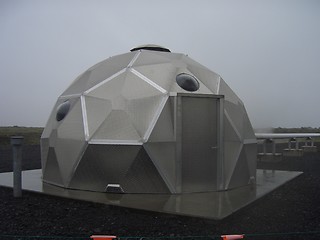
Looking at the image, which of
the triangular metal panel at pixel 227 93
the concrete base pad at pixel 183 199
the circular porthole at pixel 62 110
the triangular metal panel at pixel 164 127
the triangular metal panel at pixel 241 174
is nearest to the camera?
the concrete base pad at pixel 183 199

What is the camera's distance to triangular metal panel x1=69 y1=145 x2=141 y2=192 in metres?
8.07

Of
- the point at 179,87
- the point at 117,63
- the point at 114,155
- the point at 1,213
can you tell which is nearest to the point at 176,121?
the point at 179,87

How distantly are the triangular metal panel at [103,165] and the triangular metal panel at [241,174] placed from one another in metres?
3.21

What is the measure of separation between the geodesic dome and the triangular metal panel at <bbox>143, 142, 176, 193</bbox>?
0.03m

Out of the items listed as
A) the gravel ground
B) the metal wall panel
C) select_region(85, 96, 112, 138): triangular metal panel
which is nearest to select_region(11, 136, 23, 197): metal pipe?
the gravel ground

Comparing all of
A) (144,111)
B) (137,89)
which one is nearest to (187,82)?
(137,89)

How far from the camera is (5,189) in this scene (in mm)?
9273

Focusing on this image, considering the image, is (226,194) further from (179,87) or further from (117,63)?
(117,63)

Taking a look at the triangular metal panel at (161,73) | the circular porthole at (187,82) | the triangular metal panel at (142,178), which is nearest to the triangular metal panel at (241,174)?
the triangular metal panel at (142,178)

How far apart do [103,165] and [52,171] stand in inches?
93.6

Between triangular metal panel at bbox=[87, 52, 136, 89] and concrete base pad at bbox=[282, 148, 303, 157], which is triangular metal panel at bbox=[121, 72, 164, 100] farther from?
concrete base pad at bbox=[282, 148, 303, 157]

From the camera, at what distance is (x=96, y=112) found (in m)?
8.86

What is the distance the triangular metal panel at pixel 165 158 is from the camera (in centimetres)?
807

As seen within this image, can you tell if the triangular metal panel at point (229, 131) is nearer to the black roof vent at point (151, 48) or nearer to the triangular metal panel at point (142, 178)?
the triangular metal panel at point (142, 178)
